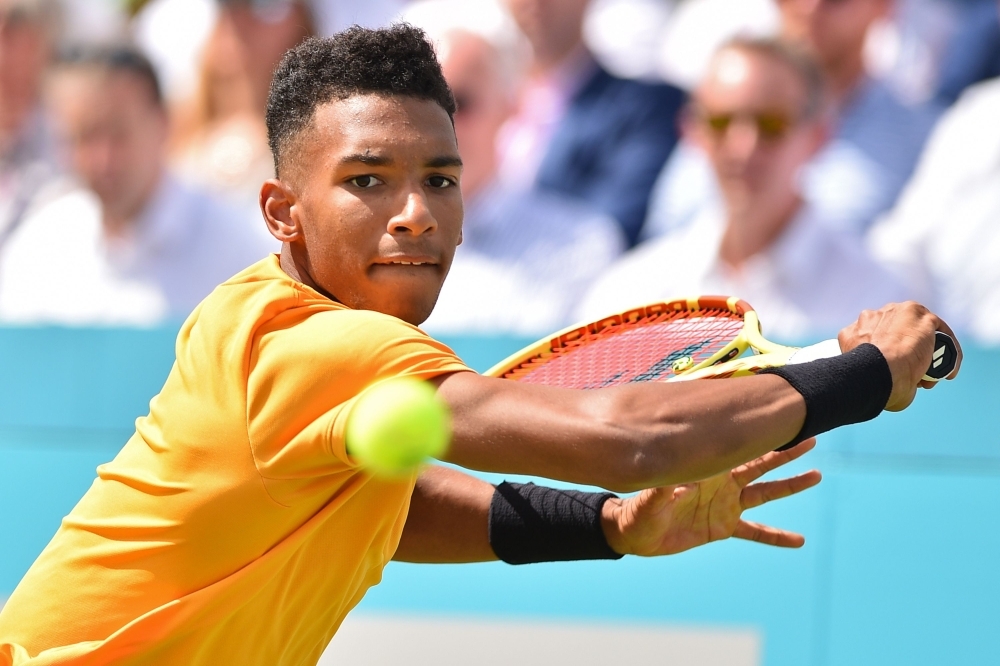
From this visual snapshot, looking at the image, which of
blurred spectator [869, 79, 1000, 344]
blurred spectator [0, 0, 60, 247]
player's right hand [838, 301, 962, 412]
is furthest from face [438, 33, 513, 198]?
player's right hand [838, 301, 962, 412]

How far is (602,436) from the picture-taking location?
1544 mm

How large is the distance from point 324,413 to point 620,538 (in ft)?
2.84

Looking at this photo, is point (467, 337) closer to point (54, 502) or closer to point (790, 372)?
point (54, 502)

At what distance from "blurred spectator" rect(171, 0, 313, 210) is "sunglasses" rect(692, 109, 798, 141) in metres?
1.69

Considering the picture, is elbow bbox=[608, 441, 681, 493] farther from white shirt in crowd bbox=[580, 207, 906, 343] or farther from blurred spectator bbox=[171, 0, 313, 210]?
blurred spectator bbox=[171, 0, 313, 210]

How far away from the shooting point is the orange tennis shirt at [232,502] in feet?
5.36

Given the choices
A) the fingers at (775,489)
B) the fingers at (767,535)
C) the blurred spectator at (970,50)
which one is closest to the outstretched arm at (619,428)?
the fingers at (775,489)

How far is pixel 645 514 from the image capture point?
2.22m

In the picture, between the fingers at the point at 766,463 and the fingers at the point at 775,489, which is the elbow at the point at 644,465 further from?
the fingers at the point at 775,489

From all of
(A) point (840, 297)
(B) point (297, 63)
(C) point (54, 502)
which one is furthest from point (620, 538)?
(C) point (54, 502)

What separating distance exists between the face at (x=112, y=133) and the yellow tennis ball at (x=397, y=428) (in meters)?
3.72

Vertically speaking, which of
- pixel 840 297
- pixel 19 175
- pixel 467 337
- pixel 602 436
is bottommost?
pixel 602 436

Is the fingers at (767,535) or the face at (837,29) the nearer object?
the fingers at (767,535)

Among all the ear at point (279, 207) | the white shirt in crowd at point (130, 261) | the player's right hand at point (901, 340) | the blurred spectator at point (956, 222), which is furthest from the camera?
the white shirt in crowd at point (130, 261)
